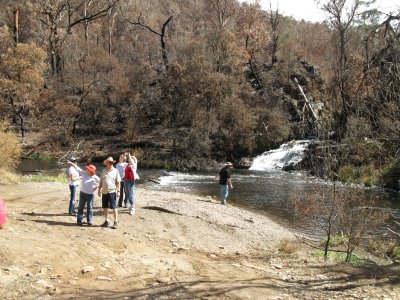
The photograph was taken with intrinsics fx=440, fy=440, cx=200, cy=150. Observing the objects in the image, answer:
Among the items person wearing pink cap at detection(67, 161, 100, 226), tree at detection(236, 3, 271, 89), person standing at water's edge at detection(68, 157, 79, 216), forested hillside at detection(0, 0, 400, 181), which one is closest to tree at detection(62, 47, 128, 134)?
forested hillside at detection(0, 0, 400, 181)

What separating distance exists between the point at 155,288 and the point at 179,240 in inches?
187

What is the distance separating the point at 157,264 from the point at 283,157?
1149 inches

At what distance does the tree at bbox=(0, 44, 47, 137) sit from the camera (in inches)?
1656

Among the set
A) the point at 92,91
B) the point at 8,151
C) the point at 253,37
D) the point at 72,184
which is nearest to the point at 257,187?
the point at 8,151

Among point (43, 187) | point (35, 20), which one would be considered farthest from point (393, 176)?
point (35, 20)

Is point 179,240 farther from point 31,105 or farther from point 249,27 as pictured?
point 249,27

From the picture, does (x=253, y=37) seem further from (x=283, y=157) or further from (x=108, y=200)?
(x=108, y=200)

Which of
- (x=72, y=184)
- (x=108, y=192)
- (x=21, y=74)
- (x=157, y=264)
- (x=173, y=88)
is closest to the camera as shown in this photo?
(x=157, y=264)

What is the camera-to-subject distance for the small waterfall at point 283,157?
3547cm

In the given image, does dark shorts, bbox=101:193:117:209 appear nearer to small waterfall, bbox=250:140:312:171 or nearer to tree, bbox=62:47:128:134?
small waterfall, bbox=250:140:312:171

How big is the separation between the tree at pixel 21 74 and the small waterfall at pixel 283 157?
23221mm

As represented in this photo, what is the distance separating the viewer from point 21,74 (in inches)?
1683

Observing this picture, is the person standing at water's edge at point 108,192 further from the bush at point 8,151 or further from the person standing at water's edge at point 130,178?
the bush at point 8,151

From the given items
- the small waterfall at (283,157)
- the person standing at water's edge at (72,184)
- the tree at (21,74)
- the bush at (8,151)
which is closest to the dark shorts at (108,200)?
the person standing at water's edge at (72,184)
